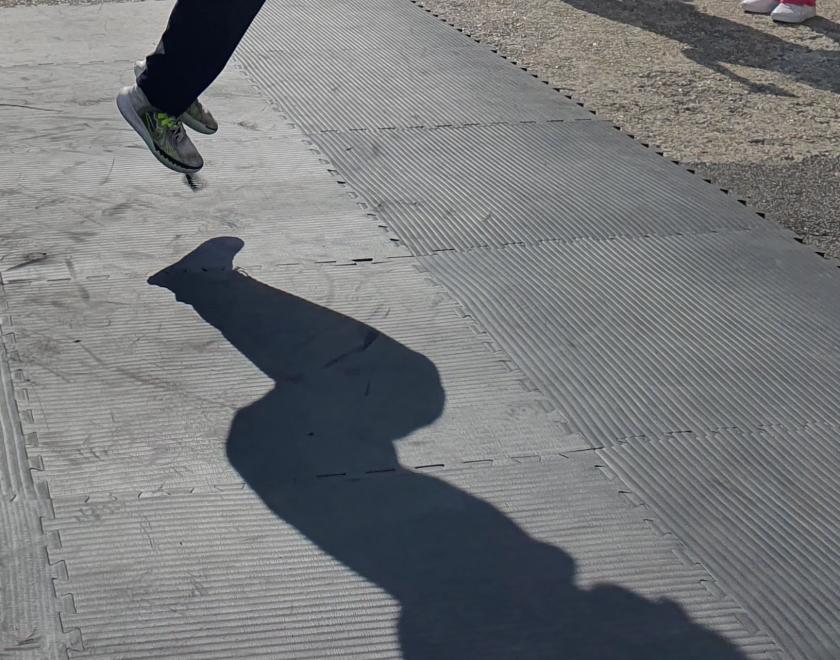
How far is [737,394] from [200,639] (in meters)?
1.51

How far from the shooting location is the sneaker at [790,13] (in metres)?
6.64

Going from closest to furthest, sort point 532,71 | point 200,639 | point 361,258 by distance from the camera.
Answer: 1. point 200,639
2. point 361,258
3. point 532,71

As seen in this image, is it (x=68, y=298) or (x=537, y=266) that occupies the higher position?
(x=537, y=266)

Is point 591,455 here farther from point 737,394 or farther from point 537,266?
point 537,266

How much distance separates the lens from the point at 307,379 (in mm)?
2783

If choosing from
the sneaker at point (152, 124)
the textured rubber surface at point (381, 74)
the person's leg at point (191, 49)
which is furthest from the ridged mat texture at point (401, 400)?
the person's leg at point (191, 49)

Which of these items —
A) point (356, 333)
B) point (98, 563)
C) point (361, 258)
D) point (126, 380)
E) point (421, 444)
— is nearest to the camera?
point (98, 563)

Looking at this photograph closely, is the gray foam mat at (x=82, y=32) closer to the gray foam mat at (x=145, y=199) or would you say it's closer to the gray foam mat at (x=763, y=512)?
the gray foam mat at (x=145, y=199)

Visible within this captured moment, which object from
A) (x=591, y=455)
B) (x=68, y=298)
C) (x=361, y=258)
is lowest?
(x=68, y=298)

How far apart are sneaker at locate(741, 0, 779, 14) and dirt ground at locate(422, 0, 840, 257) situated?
5 centimetres

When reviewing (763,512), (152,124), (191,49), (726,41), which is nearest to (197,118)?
(152,124)

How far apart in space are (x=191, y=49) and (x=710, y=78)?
324cm

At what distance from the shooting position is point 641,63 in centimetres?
584

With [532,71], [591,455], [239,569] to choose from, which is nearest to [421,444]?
[591,455]
